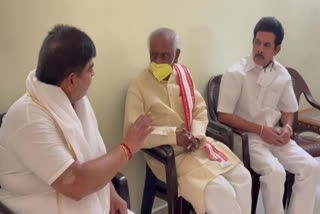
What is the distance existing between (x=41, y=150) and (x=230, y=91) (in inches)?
54.5

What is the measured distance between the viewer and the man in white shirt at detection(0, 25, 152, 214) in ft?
4.19

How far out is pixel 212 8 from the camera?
8.34 feet

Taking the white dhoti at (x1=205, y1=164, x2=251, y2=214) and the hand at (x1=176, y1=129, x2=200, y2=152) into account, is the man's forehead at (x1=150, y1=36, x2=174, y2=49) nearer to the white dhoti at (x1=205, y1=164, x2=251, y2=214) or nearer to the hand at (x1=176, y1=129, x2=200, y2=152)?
the hand at (x1=176, y1=129, x2=200, y2=152)

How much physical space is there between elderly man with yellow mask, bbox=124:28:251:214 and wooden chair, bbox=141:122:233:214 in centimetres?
5

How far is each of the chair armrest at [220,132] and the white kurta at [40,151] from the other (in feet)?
3.25

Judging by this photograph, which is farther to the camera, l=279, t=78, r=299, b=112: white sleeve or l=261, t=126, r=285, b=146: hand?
l=279, t=78, r=299, b=112: white sleeve

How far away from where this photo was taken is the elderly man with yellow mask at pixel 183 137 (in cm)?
187

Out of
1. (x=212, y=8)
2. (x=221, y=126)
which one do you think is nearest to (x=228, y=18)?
(x=212, y=8)

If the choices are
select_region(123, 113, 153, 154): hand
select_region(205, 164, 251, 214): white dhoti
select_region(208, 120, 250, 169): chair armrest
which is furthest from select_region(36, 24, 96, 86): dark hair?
select_region(208, 120, 250, 169): chair armrest

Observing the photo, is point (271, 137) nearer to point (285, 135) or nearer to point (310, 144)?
point (285, 135)

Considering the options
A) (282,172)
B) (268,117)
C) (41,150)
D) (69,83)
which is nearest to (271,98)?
(268,117)

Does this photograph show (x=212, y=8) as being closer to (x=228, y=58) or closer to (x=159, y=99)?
(x=228, y=58)

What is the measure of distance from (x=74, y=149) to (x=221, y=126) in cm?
117

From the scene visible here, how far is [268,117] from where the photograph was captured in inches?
94.6
